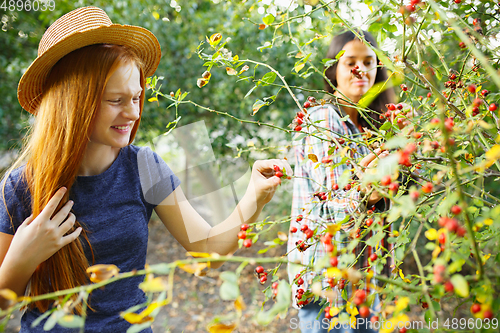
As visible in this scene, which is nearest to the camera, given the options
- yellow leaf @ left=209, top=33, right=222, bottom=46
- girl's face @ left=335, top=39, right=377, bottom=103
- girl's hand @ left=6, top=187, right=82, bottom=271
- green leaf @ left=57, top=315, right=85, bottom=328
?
green leaf @ left=57, top=315, right=85, bottom=328

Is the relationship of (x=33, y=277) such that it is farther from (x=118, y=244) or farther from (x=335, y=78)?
(x=335, y=78)

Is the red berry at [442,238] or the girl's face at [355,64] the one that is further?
the girl's face at [355,64]

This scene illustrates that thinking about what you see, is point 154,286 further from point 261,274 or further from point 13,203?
point 13,203

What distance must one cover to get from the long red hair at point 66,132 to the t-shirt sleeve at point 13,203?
5 centimetres

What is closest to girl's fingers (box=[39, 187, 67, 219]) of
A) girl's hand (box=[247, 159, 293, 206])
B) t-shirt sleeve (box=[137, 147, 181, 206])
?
t-shirt sleeve (box=[137, 147, 181, 206])

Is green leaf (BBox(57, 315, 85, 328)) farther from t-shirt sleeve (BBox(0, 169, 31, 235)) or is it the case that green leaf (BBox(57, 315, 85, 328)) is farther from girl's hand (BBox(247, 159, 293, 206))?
t-shirt sleeve (BBox(0, 169, 31, 235))

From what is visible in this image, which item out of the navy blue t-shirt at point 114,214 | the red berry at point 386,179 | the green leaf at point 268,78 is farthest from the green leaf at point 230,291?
the navy blue t-shirt at point 114,214

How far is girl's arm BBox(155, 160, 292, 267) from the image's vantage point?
1.00m

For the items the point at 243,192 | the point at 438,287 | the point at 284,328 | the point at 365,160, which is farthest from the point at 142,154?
the point at 284,328

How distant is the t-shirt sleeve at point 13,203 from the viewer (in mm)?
1050

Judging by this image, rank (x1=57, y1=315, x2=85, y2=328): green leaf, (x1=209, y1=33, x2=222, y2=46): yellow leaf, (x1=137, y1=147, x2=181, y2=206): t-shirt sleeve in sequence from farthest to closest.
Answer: (x1=137, y1=147, x2=181, y2=206): t-shirt sleeve
(x1=209, y1=33, x2=222, y2=46): yellow leaf
(x1=57, y1=315, x2=85, y2=328): green leaf

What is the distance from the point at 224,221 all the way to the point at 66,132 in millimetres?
624

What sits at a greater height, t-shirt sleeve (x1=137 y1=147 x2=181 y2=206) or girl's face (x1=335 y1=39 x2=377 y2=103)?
girl's face (x1=335 y1=39 x2=377 y2=103)

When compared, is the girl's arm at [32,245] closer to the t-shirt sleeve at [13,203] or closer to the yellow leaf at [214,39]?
the t-shirt sleeve at [13,203]
